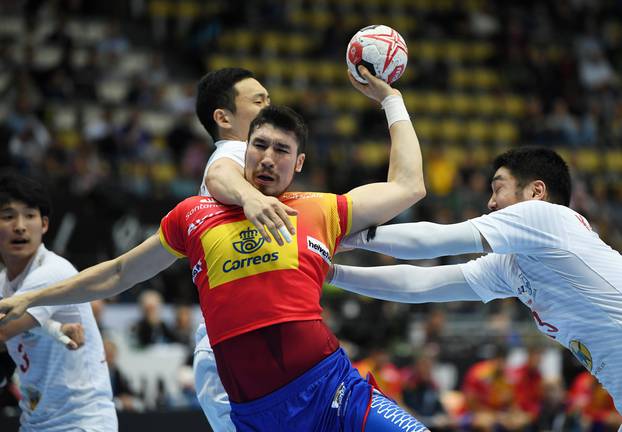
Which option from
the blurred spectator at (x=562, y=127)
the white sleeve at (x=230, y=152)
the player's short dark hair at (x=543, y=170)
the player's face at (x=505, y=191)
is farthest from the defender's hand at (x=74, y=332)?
the blurred spectator at (x=562, y=127)

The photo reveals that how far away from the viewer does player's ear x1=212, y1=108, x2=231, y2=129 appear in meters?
6.03

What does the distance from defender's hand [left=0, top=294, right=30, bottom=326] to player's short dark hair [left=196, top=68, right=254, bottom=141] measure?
5.20 ft

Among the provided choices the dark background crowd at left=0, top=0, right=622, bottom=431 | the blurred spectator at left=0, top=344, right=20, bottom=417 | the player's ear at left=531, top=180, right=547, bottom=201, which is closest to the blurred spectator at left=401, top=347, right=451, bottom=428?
the dark background crowd at left=0, top=0, right=622, bottom=431

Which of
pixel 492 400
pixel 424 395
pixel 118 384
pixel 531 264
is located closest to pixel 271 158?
pixel 531 264

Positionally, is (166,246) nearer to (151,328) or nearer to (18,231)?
(18,231)

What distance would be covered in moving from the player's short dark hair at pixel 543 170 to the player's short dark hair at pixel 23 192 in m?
2.86

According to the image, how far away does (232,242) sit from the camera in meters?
4.71

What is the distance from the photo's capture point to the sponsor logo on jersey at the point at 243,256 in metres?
4.64

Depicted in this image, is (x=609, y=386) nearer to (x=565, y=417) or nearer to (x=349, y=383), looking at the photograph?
(x=349, y=383)

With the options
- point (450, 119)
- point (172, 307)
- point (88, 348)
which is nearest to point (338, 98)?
point (450, 119)

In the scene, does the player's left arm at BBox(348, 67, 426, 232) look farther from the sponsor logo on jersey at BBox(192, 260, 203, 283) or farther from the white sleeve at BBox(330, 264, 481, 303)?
the sponsor logo on jersey at BBox(192, 260, 203, 283)

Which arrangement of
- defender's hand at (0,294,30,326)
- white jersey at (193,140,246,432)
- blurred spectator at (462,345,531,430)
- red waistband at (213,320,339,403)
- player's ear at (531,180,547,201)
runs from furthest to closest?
blurred spectator at (462,345,531,430) → white jersey at (193,140,246,432) → player's ear at (531,180,547,201) → defender's hand at (0,294,30,326) → red waistband at (213,320,339,403)

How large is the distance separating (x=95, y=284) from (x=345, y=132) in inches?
608

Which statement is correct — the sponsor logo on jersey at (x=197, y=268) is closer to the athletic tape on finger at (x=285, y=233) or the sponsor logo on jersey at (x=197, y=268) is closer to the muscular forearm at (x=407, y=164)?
the athletic tape on finger at (x=285, y=233)
